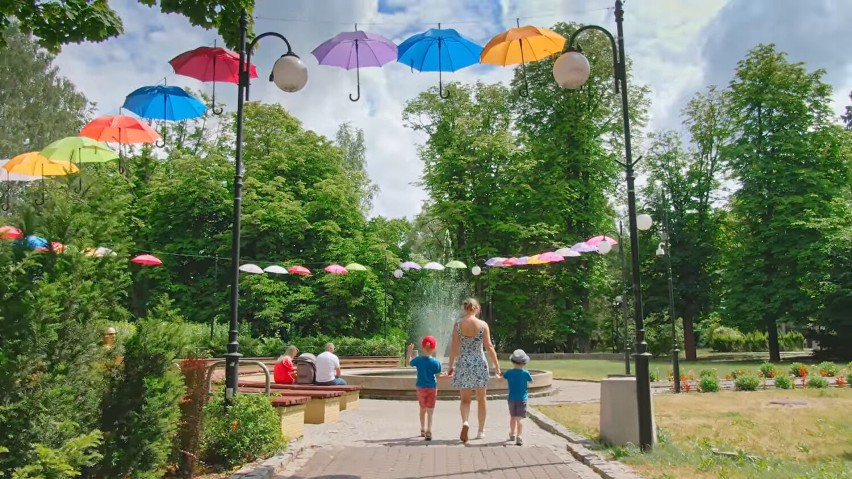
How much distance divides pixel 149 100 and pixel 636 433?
9654mm

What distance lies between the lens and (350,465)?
7836mm

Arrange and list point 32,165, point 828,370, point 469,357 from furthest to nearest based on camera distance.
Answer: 1. point 828,370
2. point 32,165
3. point 469,357

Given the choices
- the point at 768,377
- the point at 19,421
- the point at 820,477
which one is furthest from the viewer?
the point at 768,377

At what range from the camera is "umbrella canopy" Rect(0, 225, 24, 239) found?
4934 millimetres

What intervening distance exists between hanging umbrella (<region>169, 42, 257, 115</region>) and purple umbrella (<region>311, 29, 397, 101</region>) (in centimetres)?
144

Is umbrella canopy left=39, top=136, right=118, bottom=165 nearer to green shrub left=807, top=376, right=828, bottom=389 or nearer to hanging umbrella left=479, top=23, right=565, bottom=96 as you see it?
hanging umbrella left=479, top=23, right=565, bottom=96

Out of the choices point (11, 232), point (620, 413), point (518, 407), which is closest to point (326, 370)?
point (518, 407)

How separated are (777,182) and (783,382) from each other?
63.9 ft

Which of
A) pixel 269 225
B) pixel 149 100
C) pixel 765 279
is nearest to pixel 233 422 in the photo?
pixel 149 100

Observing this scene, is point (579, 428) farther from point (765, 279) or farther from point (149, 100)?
point (765, 279)

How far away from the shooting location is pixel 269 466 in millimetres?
7262

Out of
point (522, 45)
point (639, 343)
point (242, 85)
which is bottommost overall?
point (639, 343)

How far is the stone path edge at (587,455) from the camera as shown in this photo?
6914mm

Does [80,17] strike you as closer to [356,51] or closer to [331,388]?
[356,51]
